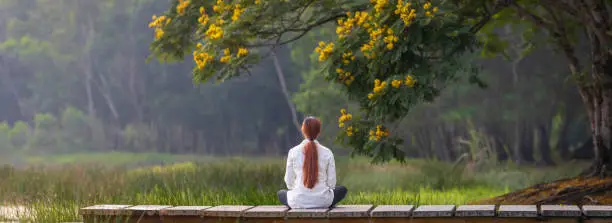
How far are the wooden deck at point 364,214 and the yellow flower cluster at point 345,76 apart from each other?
5.24 meters

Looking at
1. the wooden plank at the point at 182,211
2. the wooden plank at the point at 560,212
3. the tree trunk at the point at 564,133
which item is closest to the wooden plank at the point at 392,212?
the wooden plank at the point at 560,212

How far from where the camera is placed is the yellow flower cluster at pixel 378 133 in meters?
13.7

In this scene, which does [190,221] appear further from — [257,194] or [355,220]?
[257,194]

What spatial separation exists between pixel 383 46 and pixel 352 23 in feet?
4.02

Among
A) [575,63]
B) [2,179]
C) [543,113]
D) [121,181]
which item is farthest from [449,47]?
[543,113]

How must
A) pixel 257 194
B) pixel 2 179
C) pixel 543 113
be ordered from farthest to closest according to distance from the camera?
1. pixel 543 113
2. pixel 2 179
3. pixel 257 194

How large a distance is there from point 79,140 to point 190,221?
59.0 m

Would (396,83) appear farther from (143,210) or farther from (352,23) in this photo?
(143,210)

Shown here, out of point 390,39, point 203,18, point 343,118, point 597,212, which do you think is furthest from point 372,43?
point 597,212

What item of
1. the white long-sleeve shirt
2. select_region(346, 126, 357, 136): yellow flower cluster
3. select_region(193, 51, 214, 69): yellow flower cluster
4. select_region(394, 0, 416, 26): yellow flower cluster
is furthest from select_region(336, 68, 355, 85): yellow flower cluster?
the white long-sleeve shirt

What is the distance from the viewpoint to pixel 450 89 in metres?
44.4

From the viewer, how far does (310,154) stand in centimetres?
923

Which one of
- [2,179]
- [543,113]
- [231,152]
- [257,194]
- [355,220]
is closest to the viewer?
[355,220]

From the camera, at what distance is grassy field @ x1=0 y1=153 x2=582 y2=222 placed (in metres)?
12.9
